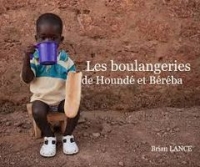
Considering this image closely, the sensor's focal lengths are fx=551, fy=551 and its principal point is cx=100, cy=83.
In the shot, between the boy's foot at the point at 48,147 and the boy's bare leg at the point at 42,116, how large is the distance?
0.10ft

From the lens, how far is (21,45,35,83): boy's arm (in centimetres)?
307

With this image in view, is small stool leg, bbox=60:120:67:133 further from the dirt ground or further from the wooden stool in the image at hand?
the dirt ground

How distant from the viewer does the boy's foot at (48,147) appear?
125 inches

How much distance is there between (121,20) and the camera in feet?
12.2

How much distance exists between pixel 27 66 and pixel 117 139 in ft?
2.44

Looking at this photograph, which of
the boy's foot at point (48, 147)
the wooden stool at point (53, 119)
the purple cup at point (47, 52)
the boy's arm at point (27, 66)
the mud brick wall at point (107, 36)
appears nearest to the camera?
the purple cup at point (47, 52)

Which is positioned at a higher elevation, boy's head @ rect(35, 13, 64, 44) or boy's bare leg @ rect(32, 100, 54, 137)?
boy's head @ rect(35, 13, 64, 44)

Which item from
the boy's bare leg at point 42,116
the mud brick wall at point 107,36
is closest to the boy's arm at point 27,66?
the boy's bare leg at point 42,116

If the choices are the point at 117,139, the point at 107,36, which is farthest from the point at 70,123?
the point at 107,36

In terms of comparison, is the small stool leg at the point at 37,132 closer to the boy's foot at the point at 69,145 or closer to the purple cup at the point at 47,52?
the boy's foot at the point at 69,145

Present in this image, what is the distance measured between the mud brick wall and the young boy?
47 cm

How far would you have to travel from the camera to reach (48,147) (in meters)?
3.20

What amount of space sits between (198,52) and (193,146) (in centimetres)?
74

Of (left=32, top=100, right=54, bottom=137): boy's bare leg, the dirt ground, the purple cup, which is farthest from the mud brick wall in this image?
the purple cup
